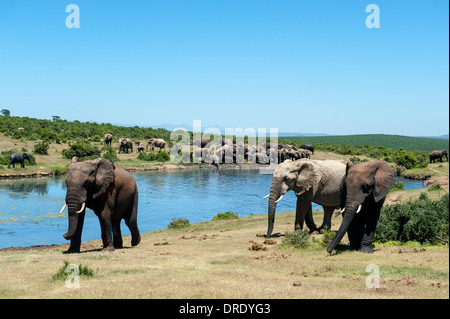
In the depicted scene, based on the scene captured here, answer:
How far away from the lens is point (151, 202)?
3356 centimetres

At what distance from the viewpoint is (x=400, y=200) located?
23672 mm

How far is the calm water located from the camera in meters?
23.3

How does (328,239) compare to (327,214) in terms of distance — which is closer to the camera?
(328,239)

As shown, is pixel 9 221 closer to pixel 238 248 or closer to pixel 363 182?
pixel 238 248

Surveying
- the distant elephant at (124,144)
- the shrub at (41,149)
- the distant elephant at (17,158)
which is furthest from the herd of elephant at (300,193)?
the distant elephant at (124,144)

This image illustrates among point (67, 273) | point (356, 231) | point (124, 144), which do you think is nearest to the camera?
point (67, 273)

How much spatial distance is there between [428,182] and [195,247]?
123 ft

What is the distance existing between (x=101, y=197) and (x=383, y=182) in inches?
338

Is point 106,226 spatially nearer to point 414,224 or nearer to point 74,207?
point 74,207

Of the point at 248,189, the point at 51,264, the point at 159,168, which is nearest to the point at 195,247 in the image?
the point at 51,264

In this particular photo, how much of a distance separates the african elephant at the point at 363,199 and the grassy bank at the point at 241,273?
1.67ft

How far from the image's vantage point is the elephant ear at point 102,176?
46.0 feet

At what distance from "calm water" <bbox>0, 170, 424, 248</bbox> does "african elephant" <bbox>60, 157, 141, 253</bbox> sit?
7245 millimetres

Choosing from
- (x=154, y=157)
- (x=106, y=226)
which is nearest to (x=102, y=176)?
(x=106, y=226)
